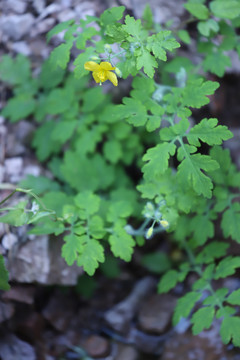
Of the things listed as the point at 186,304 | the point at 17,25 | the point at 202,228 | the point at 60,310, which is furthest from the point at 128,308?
the point at 17,25

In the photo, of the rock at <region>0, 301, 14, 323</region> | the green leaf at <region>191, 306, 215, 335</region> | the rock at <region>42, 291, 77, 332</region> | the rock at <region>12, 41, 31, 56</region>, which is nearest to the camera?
the green leaf at <region>191, 306, 215, 335</region>

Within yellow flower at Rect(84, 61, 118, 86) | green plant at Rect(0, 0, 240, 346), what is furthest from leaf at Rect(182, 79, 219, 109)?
Answer: yellow flower at Rect(84, 61, 118, 86)

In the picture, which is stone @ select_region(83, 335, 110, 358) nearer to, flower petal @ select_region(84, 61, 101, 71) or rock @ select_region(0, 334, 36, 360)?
rock @ select_region(0, 334, 36, 360)

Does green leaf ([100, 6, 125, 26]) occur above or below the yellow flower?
above

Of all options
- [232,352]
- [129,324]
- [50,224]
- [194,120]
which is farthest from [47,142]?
[232,352]

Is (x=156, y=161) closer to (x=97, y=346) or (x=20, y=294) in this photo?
(x=20, y=294)

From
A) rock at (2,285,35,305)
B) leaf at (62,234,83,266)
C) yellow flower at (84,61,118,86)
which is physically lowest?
rock at (2,285,35,305)

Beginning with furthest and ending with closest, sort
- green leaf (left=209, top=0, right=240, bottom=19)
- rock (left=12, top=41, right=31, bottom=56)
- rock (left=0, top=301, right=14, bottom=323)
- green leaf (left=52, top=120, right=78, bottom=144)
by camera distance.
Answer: rock (left=12, top=41, right=31, bottom=56)
green leaf (left=52, top=120, right=78, bottom=144)
rock (left=0, top=301, right=14, bottom=323)
green leaf (left=209, top=0, right=240, bottom=19)
